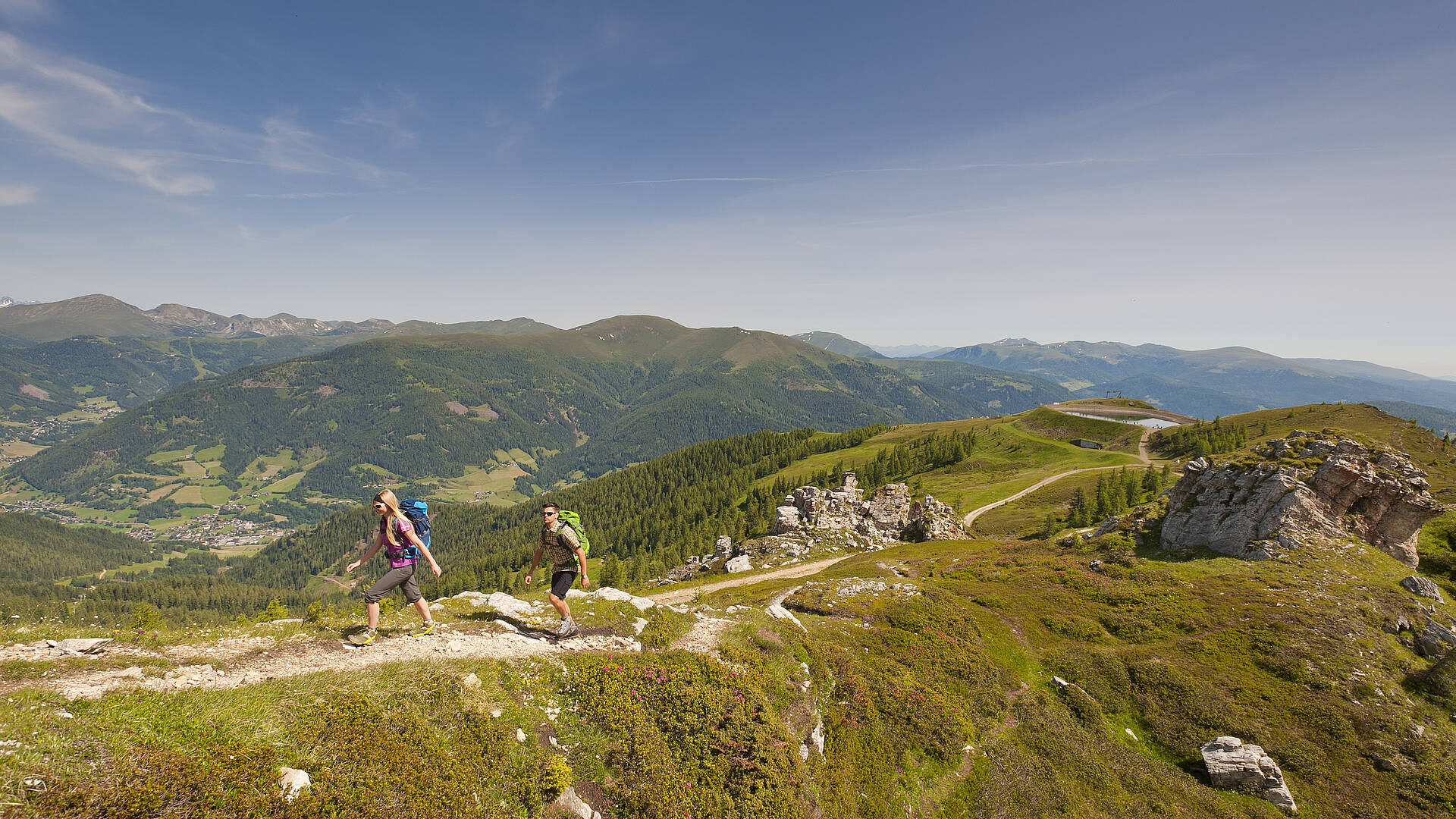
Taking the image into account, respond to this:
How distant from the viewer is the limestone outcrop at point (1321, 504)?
40.8 meters

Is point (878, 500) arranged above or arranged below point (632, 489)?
above

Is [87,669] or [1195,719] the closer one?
[87,669]

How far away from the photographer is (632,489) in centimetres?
19088

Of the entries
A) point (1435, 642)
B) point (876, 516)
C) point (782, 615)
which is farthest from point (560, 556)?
point (876, 516)

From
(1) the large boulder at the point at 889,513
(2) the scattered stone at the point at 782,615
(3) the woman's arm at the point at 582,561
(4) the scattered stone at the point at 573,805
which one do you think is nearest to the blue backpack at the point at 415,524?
(3) the woman's arm at the point at 582,561

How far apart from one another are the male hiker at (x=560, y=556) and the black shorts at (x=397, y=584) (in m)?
3.47

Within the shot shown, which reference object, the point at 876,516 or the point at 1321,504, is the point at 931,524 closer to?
the point at 876,516

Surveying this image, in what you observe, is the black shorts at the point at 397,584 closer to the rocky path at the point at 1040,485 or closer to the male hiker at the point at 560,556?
the male hiker at the point at 560,556

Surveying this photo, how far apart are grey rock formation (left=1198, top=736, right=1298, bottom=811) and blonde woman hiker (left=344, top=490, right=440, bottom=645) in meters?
30.3

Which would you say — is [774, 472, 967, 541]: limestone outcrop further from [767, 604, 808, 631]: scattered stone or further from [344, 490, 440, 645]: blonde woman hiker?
[344, 490, 440, 645]: blonde woman hiker

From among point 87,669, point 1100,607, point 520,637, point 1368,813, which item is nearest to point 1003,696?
point 1368,813

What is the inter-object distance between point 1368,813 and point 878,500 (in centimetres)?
6945

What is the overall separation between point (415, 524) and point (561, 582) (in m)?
5.29

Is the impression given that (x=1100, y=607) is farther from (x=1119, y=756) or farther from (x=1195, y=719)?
(x=1119, y=756)
